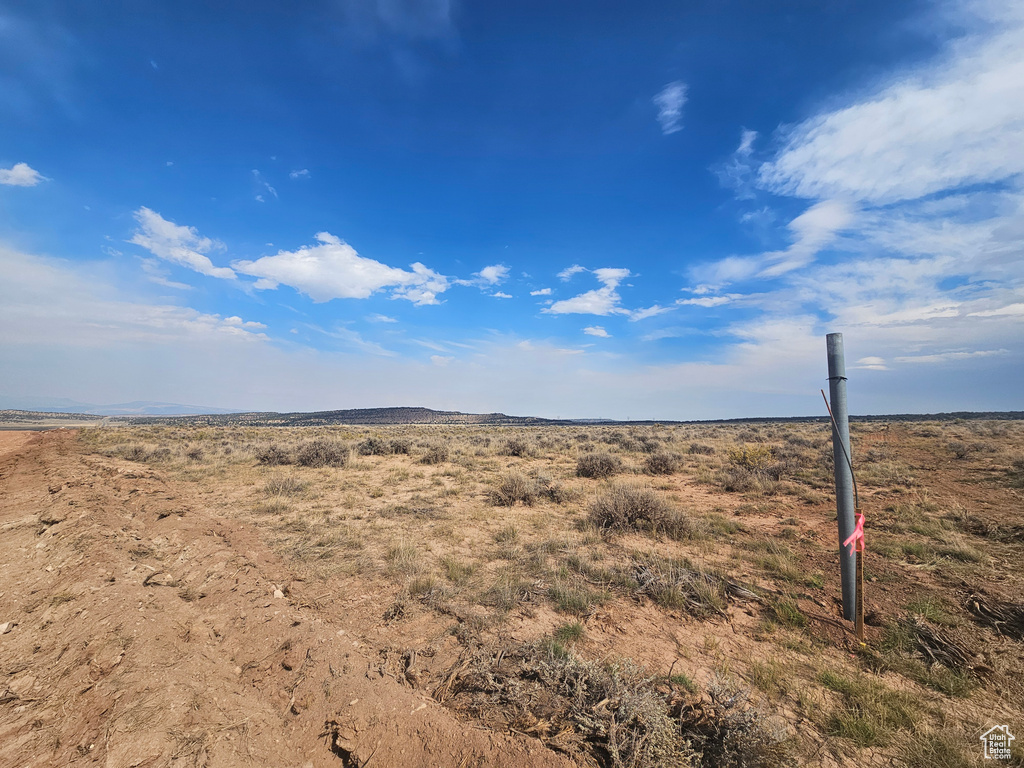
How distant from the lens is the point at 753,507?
10.1m

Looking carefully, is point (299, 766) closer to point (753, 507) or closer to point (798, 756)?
point (798, 756)

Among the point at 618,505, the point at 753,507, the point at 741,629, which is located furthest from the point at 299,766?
the point at 753,507

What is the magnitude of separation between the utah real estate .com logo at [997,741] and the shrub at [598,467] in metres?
11.7

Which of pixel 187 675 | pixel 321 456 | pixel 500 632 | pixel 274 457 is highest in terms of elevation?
pixel 321 456

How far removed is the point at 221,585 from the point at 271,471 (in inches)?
430

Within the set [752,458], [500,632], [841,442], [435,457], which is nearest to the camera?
[841,442]

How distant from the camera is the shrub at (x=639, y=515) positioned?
830 centimetres

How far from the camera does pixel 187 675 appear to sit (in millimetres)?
3500

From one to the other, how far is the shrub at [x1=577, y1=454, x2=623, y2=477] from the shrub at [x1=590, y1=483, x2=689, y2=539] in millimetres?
5726

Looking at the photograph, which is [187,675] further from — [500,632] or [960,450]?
[960,450]

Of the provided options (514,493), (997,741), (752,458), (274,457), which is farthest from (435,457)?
(997,741)

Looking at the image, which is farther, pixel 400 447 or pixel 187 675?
pixel 400 447

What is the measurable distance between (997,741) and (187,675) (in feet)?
21.4

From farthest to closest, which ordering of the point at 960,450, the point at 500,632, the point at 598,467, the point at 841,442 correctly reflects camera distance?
the point at 960,450 < the point at 598,467 < the point at 500,632 < the point at 841,442
